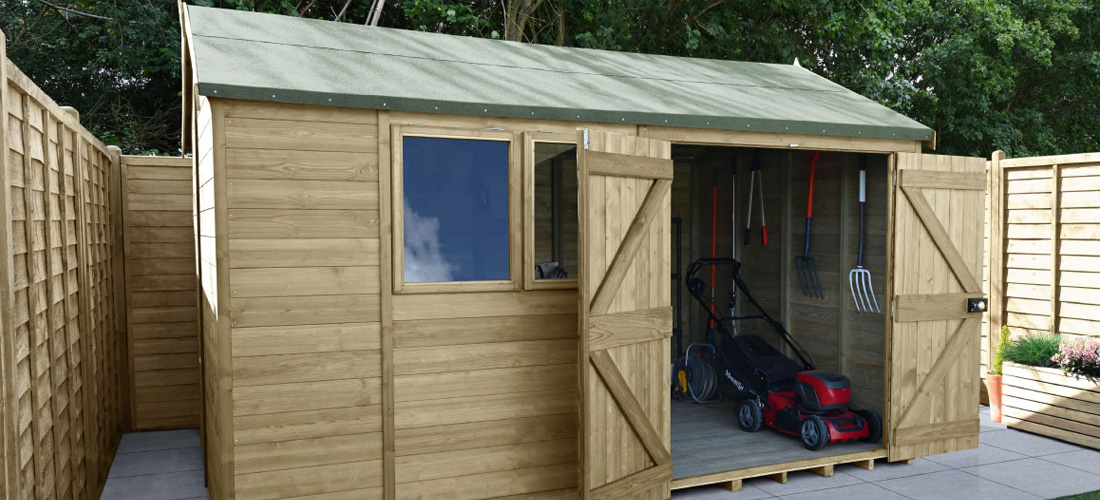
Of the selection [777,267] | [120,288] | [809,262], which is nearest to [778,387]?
[809,262]

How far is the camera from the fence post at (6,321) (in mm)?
2439

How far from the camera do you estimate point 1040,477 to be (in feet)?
16.8

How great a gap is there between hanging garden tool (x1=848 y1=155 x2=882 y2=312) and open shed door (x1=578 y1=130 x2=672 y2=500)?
1.98 m

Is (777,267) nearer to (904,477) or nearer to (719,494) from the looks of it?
(904,477)

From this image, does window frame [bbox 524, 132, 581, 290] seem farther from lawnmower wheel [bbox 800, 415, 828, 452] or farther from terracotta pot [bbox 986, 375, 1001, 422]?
terracotta pot [bbox 986, 375, 1001, 422]

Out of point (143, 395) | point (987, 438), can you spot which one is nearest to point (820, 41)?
point (987, 438)

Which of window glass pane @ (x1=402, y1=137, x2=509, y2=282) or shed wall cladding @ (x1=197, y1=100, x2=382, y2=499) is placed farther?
window glass pane @ (x1=402, y1=137, x2=509, y2=282)

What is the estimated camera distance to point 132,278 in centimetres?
627

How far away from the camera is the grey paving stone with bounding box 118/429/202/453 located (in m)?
5.93

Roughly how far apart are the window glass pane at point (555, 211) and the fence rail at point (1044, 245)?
3.76 meters

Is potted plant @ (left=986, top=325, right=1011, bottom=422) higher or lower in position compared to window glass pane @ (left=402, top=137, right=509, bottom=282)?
lower

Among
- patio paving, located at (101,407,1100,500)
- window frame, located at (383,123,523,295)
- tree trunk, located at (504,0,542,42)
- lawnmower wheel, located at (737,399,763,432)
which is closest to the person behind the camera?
window frame, located at (383,123,523,295)

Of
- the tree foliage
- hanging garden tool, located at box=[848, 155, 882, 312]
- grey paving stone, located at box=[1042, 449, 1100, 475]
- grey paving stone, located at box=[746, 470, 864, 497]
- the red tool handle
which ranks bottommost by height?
grey paving stone, located at box=[746, 470, 864, 497]

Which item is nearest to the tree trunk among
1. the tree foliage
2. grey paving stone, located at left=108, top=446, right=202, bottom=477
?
the tree foliage
